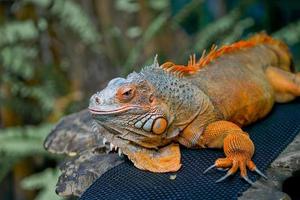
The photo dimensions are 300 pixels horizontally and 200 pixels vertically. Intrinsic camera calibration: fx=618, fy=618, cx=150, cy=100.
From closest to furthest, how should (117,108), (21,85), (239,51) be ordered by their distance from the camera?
(117,108), (239,51), (21,85)

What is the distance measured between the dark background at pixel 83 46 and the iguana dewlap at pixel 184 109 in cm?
234

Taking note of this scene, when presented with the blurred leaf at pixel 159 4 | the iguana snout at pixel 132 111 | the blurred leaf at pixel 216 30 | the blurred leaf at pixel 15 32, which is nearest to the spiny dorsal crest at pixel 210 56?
the iguana snout at pixel 132 111

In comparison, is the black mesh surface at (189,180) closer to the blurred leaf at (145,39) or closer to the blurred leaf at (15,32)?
the blurred leaf at (145,39)

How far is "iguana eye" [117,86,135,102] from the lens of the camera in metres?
3.12

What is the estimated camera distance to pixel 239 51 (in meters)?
4.17

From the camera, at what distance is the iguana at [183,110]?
123 inches

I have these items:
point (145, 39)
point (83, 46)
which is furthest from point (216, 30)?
point (83, 46)


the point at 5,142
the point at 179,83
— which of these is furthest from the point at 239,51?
the point at 5,142

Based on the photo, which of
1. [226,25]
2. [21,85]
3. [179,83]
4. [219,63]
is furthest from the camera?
[21,85]

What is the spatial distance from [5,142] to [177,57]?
2017 mm

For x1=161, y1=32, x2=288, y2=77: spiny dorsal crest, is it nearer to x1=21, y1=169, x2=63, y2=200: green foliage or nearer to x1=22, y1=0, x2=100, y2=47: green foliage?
x1=21, y1=169, x2=63, y2=200: green foliage

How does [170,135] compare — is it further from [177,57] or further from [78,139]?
[177,57]

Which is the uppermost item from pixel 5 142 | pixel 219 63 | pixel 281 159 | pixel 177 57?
pixel 219 63

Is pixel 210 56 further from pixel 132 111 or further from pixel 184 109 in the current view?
pixel 132 111
